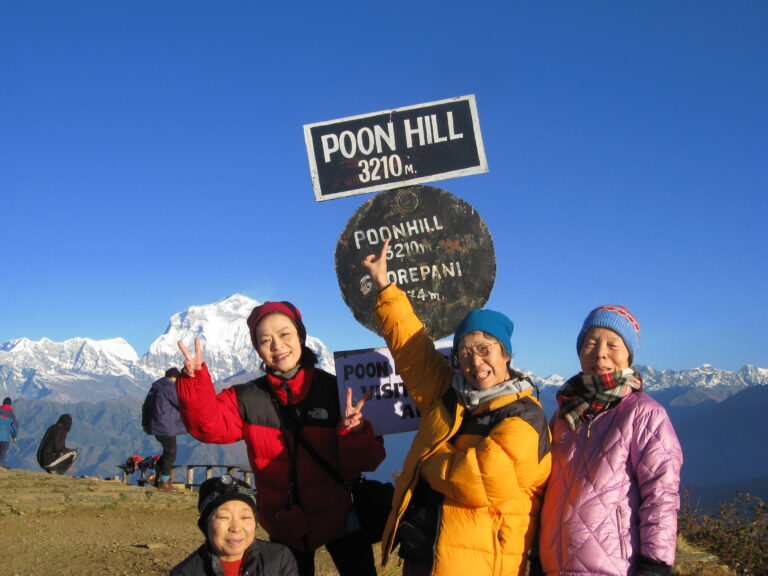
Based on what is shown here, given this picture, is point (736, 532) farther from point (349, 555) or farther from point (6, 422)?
point (6, 422)

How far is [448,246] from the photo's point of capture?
169 inches

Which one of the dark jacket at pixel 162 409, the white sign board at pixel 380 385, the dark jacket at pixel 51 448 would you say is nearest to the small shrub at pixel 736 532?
the white sign board at pixel 380 385

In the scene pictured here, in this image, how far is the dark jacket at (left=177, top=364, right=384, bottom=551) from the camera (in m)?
3.60

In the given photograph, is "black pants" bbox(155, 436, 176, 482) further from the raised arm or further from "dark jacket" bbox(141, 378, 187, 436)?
the raised arm

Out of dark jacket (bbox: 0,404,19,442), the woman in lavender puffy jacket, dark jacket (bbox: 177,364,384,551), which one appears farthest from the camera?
dark jacket (bbox: 0,404,19,442)

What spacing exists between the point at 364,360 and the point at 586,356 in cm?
137

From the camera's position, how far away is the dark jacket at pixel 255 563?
3.47m

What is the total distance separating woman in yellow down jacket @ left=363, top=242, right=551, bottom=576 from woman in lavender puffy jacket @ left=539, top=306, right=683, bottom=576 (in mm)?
155

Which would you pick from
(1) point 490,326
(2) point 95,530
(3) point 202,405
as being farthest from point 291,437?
(2) point 95,530

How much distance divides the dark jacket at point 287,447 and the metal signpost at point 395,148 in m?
1.42

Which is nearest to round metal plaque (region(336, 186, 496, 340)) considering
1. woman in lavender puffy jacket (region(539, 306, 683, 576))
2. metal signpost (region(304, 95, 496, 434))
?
metal signpost (region(304, 95, 496, 434))

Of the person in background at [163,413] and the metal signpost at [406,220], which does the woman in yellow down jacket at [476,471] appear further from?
the person in background at [163,413]

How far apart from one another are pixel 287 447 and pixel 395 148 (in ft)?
6.69

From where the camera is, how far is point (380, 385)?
414 centimetres
